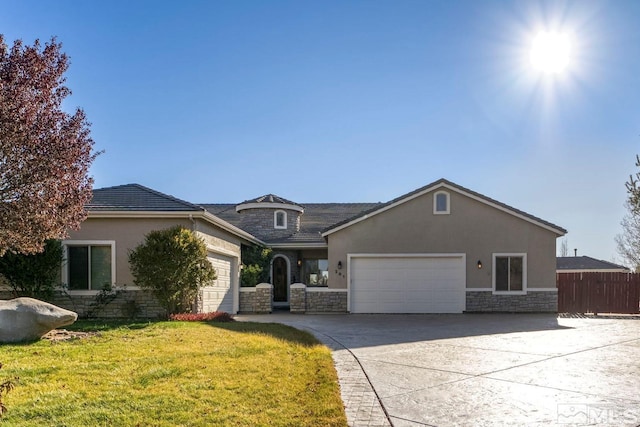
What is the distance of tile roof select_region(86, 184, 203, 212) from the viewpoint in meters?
13.3

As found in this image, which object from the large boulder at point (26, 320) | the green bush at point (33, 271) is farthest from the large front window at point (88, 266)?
the large boulder at point (26, 320)

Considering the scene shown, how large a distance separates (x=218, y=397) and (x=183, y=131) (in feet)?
40.2

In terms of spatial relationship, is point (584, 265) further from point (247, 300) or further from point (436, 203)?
point (247, 300)

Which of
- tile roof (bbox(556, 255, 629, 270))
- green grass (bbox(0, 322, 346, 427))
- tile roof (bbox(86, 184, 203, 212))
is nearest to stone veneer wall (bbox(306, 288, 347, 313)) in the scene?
tile roof (bbox(86, 184, 203, 212))

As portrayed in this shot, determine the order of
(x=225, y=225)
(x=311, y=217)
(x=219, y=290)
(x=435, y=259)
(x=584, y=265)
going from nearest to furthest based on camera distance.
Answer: (x=225, y=225) < (x=219, y=290) < (x=435, y=259) < (x=311, y=217) < (x=584, y=265)

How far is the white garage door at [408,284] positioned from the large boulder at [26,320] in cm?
1054

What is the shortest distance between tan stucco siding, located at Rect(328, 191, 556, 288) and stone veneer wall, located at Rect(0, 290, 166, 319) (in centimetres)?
665

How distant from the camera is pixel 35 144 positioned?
862 centimetres

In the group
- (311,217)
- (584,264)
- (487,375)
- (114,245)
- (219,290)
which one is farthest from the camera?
(584,264)

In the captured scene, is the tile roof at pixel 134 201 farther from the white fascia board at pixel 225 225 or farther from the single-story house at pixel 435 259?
the single-story house at pixel 435 259

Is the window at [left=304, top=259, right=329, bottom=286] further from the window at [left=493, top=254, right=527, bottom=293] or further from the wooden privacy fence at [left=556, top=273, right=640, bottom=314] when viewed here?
the wooden privacy fence at [left=556, top=273, right=640, bottom=314]

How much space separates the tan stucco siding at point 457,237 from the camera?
16.9 meters
